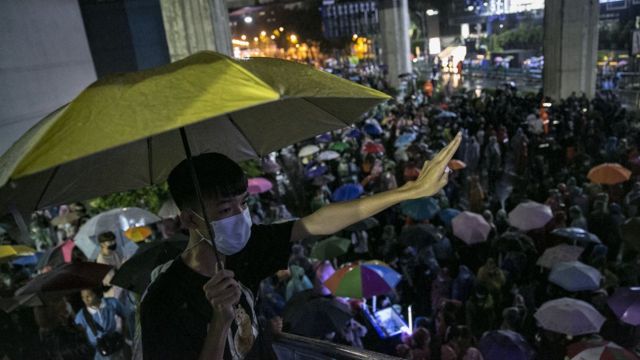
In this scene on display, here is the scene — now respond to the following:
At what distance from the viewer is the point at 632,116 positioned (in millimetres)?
14625

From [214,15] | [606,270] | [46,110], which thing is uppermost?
[214,15]

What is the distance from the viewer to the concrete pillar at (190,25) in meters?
12.3

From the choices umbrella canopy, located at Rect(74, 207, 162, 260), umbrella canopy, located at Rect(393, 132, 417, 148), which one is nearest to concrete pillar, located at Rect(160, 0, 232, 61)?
umbrella canopy, located at Rect(393, 132, 417, 148)

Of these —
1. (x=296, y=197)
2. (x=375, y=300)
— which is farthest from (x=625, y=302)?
(x=296, y=197)

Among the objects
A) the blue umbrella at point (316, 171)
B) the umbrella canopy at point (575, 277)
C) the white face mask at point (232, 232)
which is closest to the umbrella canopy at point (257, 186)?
the blue umbrella at point (316, 171)

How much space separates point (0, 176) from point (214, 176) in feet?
2.43

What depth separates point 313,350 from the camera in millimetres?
2164

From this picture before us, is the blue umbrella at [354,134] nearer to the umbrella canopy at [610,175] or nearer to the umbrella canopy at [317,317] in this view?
the umbrella canopy at [610,175]

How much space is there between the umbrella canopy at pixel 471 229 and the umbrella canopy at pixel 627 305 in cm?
197

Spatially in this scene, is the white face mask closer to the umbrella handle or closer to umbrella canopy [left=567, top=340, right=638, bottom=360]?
the umbrella handle

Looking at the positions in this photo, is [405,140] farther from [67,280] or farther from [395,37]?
[395,37]

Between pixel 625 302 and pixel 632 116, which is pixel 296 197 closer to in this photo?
pixel 625 302

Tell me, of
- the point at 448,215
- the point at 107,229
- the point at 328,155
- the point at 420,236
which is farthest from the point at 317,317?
the point at 328,155

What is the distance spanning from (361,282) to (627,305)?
8.76 feet
